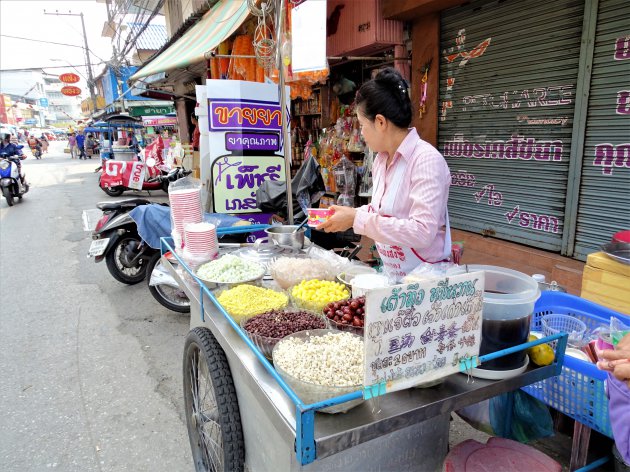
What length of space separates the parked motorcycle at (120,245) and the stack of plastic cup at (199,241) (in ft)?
9.17

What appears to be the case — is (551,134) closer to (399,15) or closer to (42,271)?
(399,15)

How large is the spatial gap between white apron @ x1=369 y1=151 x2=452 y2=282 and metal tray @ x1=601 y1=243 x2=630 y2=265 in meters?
1.49

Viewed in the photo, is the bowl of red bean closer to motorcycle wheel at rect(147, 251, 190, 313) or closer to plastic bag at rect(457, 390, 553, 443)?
plastic bag at rect(457, 390, 553, 443)

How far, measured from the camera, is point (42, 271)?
6.11 meters

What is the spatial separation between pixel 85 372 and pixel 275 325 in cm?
273

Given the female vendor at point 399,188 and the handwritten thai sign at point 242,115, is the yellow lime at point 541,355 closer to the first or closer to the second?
the female vendor at point 399,188

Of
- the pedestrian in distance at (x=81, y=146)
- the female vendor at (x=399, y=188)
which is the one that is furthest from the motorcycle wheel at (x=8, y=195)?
the pedestrian in distance at (x=81, y=146)

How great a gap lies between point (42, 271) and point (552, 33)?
711 centimetres

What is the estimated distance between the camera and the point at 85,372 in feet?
11.5

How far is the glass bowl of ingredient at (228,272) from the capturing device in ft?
6.93

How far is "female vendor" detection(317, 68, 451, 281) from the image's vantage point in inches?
69.7

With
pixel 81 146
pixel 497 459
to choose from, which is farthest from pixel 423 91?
pixel 81 146

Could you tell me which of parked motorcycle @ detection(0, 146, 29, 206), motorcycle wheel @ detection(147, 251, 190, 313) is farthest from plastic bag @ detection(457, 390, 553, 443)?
parked motorcycle @ detection(0, 146, 29, 206)

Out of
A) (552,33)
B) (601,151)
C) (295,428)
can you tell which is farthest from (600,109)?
(295,428)
